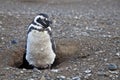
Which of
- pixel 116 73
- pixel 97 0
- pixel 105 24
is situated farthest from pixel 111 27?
pixel 97 0

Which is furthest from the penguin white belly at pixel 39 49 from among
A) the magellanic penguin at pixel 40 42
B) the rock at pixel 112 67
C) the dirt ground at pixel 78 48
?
the rock at pixel 112 67

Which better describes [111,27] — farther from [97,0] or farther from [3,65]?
[97,0]

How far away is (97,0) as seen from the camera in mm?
13359

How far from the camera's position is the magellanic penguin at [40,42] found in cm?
Result: 484

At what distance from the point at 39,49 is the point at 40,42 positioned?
0.14 m

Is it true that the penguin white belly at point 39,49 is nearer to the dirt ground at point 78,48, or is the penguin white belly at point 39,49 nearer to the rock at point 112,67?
the dirt ground at point 78,48

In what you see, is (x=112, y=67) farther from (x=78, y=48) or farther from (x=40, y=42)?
(x=78, y=48)

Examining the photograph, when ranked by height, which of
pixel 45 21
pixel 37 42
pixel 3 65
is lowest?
pixel 3 65

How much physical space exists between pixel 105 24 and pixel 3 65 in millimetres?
3608

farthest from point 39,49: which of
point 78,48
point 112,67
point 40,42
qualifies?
point 112,67

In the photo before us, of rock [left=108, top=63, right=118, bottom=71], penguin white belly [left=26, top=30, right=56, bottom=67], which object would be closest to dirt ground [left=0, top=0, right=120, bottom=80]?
rock [left=108, top=63, right=118, bottom=71]

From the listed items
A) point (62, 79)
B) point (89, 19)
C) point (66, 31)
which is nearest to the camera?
point (62, 79)

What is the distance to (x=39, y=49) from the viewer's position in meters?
4.95

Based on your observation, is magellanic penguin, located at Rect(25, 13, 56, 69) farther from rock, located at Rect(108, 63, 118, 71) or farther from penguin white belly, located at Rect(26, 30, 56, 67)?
rock, located at Rect(108, 63, 118, 71)
